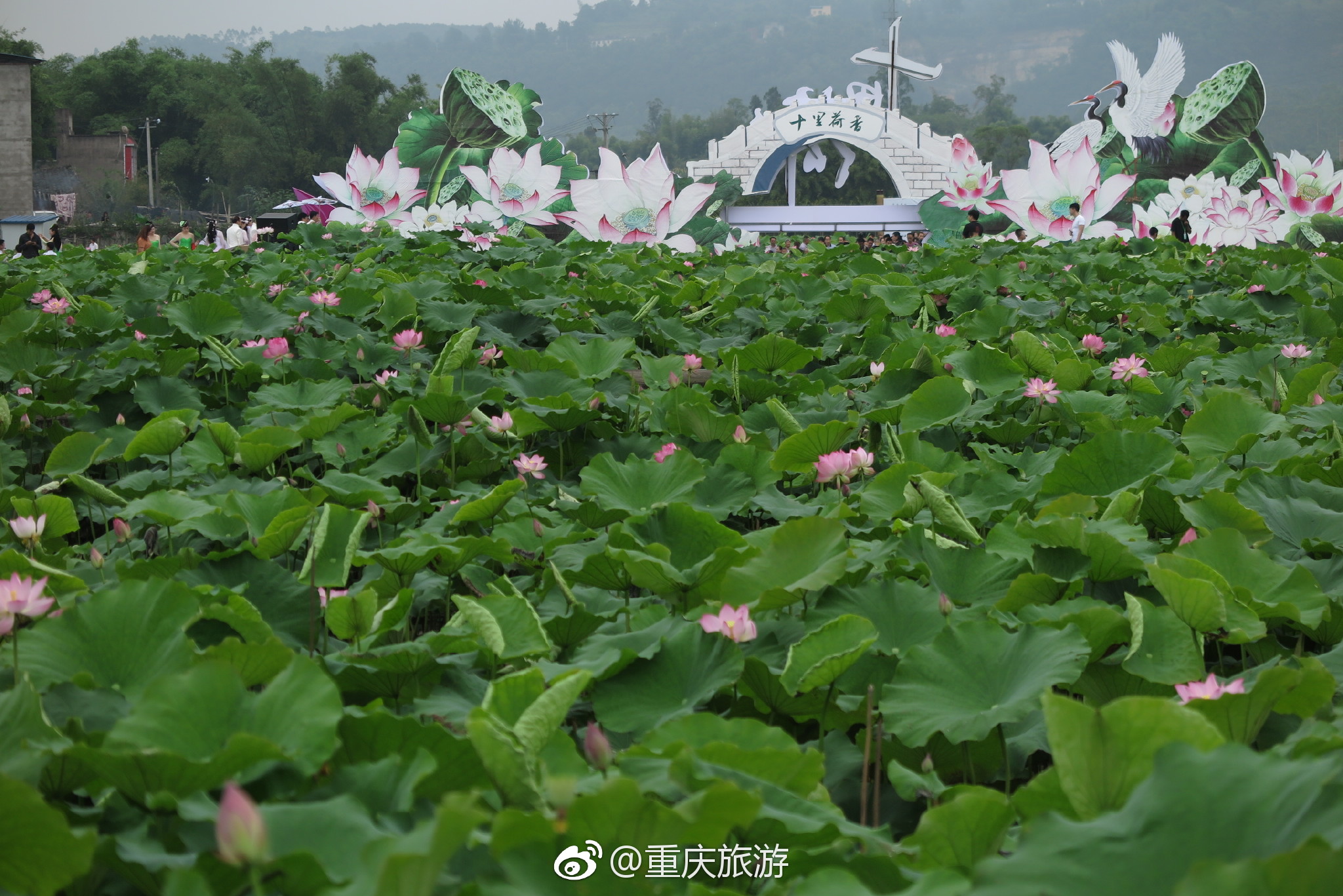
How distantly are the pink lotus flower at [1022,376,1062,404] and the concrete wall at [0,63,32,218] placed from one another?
39721 mm

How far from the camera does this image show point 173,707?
36.4 inches

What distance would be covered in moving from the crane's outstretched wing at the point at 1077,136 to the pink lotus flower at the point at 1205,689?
18.1 metres

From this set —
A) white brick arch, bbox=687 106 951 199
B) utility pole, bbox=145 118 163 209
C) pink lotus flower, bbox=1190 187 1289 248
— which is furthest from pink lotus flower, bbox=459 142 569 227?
utility pole, bbox=145 118 163 209

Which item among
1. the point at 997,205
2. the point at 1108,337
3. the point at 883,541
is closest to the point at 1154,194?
the point at 997,205

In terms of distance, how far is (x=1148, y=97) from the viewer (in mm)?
17953

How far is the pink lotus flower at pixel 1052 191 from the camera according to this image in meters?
7.23

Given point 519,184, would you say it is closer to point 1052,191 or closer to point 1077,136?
point 1052,191

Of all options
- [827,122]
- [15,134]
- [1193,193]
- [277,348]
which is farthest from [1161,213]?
[15,134]

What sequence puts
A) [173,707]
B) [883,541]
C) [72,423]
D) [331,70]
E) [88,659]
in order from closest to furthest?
[173,707]
[88,659]
[883,541]
[72,423]
[331,70]

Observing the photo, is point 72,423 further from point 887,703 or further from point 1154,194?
point 1154,194

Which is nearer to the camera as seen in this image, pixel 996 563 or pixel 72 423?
pixel 996 563

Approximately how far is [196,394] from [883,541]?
2.14 m

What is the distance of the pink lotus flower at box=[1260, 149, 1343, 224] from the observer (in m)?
10.6

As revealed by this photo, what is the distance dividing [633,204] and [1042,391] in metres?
4.82
